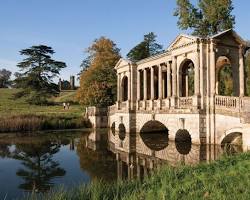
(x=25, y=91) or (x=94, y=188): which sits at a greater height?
(x=25, y=91)

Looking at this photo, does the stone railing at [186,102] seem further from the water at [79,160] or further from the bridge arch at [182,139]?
the water at [79,160]

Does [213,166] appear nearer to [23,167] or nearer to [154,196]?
[154,196]

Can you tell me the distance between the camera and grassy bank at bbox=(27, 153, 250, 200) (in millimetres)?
6734

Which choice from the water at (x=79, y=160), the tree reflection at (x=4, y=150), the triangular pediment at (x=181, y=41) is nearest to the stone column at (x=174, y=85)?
the triangular pediment at (x=181, y=41)

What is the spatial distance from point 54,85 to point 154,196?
1688 inches

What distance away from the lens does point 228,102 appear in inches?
740

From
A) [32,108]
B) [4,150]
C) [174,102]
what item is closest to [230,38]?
[174,102]

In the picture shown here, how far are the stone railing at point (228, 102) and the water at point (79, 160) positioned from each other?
7.96 ft

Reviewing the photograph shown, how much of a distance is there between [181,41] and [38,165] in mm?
12916

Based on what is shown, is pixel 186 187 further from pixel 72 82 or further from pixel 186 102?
pixel 72 82

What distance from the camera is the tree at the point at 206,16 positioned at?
28.3 meters

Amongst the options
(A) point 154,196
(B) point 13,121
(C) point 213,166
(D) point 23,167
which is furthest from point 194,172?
(B) point 13,121

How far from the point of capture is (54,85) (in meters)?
48.0

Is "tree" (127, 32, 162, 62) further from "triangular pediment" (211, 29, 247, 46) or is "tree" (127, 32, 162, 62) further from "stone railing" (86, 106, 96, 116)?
"triangular pediment" (211, 29, 247, 46)
